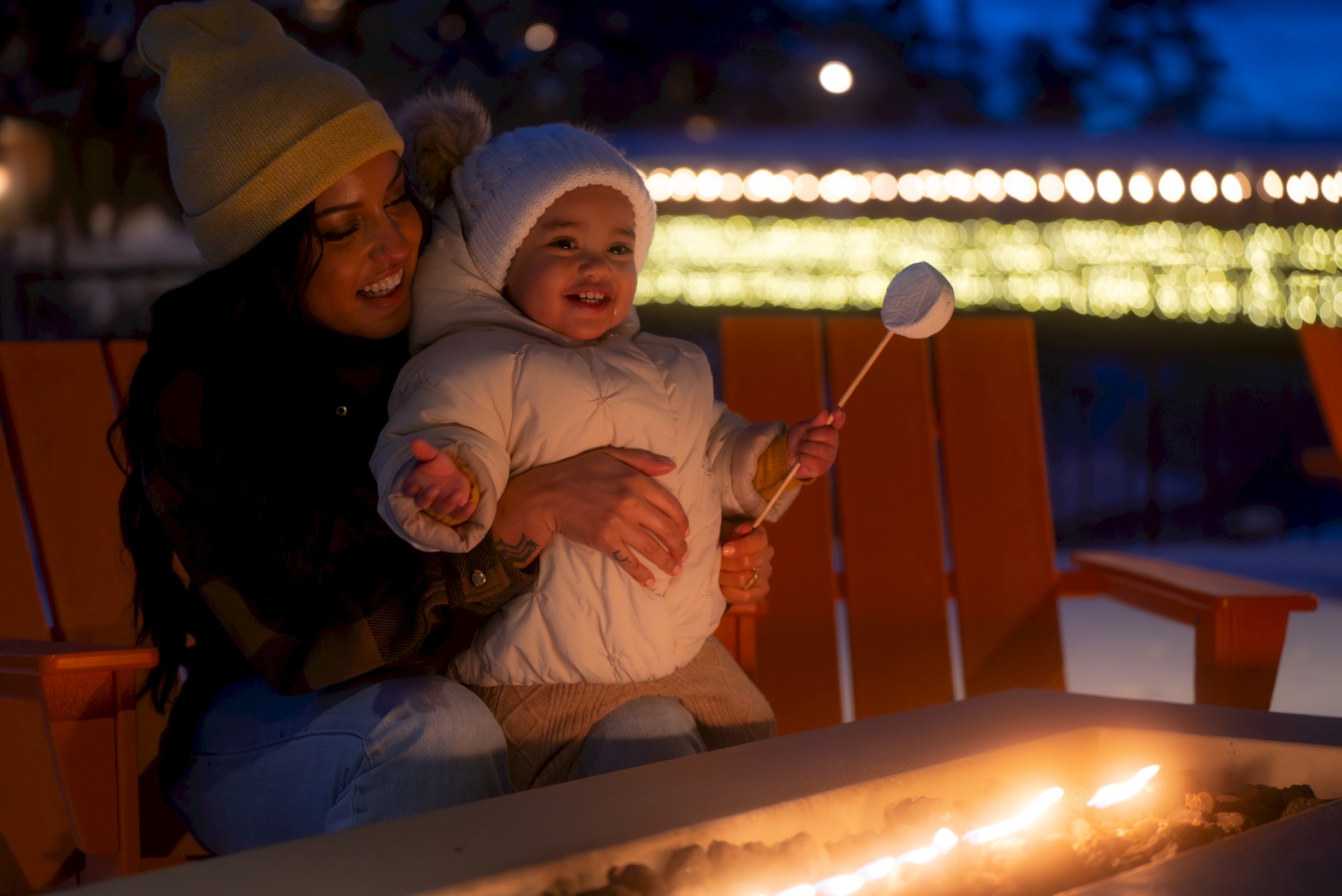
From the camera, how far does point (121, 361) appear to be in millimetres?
2400

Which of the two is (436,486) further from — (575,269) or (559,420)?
(575,269)

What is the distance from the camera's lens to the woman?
5.48ft

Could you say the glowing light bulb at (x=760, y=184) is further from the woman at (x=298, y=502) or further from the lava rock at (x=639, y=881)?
the lava rock at (x=639, y=881)

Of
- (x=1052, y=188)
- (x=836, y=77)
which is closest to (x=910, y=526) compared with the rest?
(x=1052, y=188)

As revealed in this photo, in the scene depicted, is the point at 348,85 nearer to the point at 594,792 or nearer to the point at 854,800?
the point at 594,792

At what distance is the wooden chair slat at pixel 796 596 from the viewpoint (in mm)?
2605

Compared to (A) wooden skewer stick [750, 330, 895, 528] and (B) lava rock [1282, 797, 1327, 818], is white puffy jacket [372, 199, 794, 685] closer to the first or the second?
(A) wooden skewer stick [750, 330, 895, 528]

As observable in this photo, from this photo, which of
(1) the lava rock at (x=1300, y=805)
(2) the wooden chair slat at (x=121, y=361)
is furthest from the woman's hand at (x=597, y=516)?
(2) the wooden chair slat at (x=121, y=361)

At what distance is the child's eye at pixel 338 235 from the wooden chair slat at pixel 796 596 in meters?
0.97

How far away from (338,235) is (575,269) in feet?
1.24

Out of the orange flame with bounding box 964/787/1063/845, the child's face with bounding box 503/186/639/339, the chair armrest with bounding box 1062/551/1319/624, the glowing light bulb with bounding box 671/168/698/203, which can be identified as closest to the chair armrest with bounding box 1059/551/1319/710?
the chair armrest with bounding box 1062/551/1319/624

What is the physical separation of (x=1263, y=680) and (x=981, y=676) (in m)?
0.69

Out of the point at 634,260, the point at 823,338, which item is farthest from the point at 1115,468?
the point at 634,260

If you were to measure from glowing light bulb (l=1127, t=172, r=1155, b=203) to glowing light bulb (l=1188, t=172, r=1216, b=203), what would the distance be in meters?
0.27
